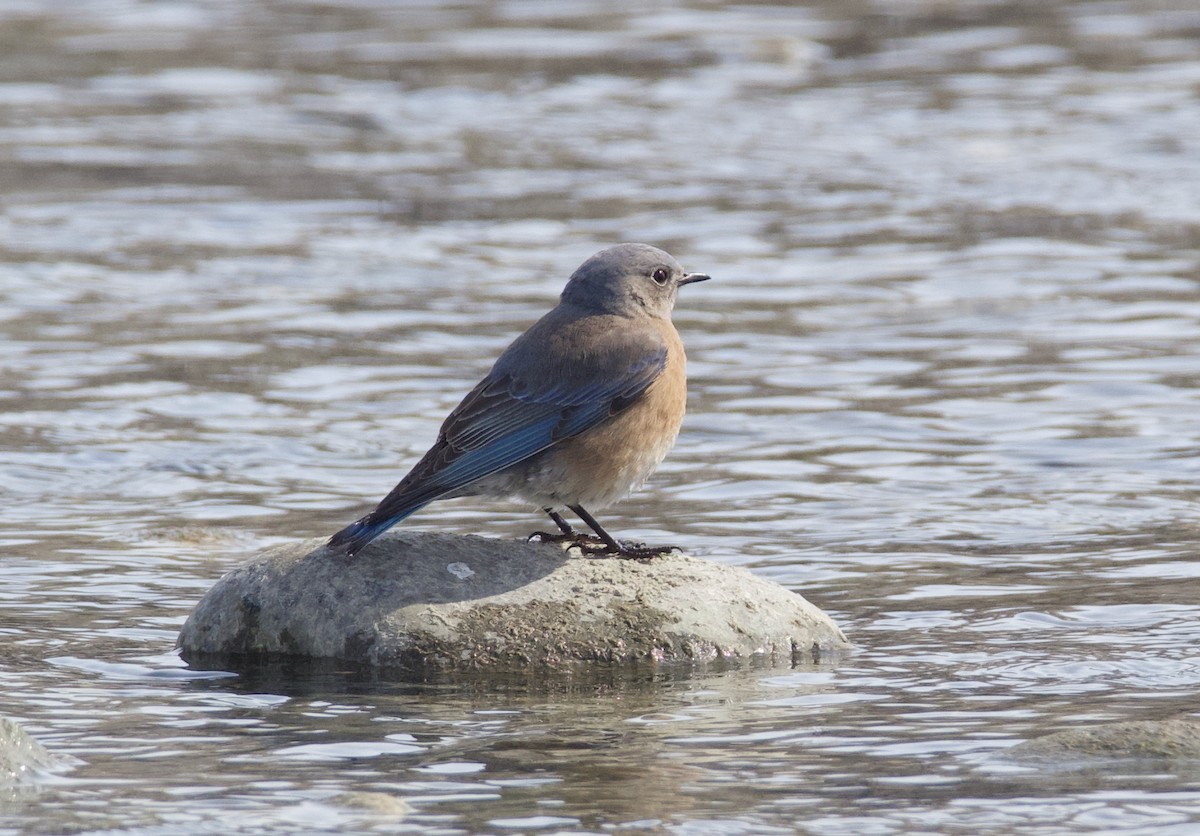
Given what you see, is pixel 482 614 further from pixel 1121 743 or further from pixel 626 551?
pixel 1121 743

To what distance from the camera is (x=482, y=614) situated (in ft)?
25.5

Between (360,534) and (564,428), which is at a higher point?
(564,428)

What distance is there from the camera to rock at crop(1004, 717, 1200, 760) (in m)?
6.32

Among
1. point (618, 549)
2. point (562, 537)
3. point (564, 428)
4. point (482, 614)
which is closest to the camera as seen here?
point (482, 614)

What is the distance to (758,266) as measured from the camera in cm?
1554

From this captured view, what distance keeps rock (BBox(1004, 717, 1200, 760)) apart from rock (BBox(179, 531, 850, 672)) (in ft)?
5.13

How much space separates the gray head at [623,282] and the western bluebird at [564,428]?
0.48ft

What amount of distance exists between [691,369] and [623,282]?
459 cm

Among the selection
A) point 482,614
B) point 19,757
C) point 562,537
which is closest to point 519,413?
point 562,537

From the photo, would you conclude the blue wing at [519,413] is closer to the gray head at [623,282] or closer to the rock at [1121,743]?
the gray head at [623,282]

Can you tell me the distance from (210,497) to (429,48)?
13.8 m

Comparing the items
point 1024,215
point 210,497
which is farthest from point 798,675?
point 1024,215

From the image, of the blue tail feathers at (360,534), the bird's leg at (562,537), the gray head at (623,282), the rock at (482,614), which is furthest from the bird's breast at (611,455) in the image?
the blue tail feathers at (360,534)

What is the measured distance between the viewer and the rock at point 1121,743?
6.32 meters
